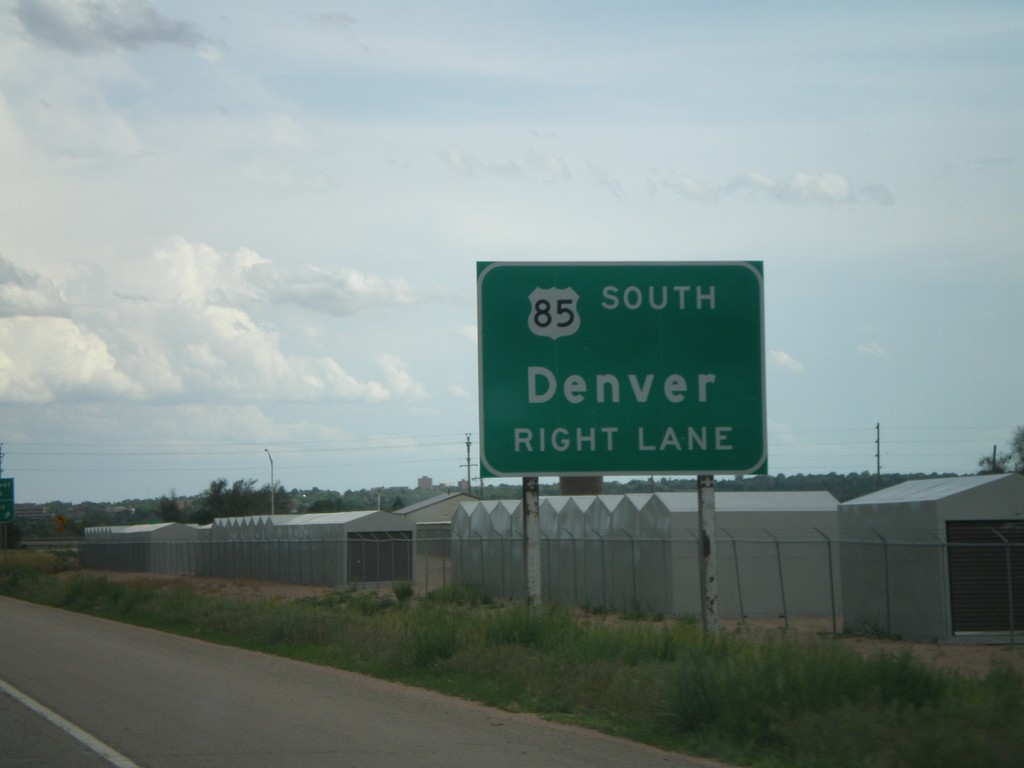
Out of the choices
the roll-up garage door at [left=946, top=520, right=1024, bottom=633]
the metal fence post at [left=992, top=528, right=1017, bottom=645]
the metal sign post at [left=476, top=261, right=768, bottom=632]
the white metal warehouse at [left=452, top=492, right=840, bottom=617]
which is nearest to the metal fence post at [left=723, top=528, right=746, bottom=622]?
the white metal warehouse at [left=452, top=492, right=840, bottom=617]

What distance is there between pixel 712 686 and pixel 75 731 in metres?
6.07

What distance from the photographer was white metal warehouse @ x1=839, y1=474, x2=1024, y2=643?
964 inches

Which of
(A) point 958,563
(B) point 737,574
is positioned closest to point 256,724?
(A) point 958,563

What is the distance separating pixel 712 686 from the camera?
35.7 ft

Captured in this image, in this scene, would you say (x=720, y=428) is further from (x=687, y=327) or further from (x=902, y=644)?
(x=902, y=644)

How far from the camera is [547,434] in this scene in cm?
1464

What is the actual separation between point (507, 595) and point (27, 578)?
75.7ft

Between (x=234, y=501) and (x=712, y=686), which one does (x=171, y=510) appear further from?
(x=712, y=686)

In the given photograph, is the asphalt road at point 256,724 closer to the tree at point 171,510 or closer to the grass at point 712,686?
the grass at point 712,686

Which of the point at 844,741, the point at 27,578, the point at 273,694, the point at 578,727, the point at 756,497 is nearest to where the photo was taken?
the point at 844,741

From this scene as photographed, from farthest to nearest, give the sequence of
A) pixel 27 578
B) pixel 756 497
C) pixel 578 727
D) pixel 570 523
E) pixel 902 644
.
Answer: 1. pixel 27 578
2. pixel 570 523
3. pixel 756 497
4. pixel 902 644
5. pixel 578 727

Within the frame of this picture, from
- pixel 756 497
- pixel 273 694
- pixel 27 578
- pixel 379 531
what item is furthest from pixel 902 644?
pixel 27 578

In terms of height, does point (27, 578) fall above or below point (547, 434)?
below

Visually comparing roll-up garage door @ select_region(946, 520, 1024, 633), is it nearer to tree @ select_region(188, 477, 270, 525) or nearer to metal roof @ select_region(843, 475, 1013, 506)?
metal roof @ select_region(843, 475, 1013, 506)
